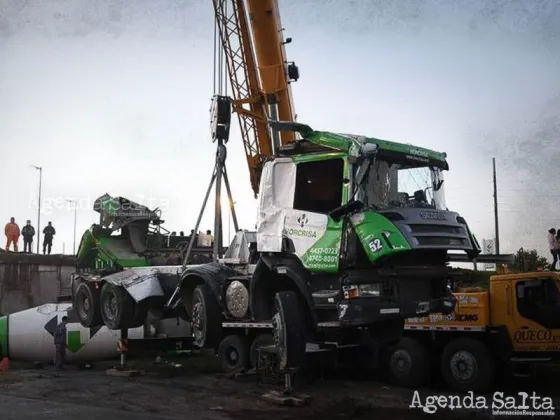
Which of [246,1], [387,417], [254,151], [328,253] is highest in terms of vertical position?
[246,1]

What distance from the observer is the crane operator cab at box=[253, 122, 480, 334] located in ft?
28.6

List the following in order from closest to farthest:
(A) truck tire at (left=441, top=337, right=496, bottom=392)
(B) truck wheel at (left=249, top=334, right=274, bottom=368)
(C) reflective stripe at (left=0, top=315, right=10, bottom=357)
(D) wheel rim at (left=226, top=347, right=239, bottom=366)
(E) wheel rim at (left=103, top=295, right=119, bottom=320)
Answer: (A) truck tire at (left=441, top=337, right=496, bottom=392) → (E) wheel rim at (left=103, top=295, right=119, bottom=320) → (B) truck wheel at (left=249, top=334, right=274, bottom=368) → (D) wheel rim at (left=226, top=347, right=239, bottom=366) → (C) reflective stripe at (left=0, top=315, right=10, bottom=357)

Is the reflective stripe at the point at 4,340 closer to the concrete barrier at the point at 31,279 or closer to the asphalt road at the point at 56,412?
the asphalt road at the point at 56,412

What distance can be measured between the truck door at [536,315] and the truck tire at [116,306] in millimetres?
7195

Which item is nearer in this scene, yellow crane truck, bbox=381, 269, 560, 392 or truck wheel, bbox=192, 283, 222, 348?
truck wheel, bbox=192, 283, 222, 348

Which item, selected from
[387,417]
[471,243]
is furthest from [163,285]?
[471,243]

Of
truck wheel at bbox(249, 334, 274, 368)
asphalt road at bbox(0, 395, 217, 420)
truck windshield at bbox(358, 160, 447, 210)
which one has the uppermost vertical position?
Answer: truck windshield at bbox(358, 160, 447, 210)

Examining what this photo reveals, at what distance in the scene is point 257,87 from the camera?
19.2 metres

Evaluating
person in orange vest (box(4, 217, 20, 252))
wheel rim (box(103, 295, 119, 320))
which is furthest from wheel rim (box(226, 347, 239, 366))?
person in orange vest (box(4, 217, 20, 252))

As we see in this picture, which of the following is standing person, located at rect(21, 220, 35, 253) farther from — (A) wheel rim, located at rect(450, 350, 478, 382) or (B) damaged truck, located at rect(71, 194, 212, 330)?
(A) wheel rim, located at rect(450, 350, 478, 382)

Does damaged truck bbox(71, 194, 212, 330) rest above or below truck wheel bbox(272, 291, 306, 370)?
above

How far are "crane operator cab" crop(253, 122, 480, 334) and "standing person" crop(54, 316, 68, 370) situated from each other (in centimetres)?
752

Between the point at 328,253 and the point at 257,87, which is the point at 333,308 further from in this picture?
the point at 257,87

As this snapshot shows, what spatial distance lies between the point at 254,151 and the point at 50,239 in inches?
467
